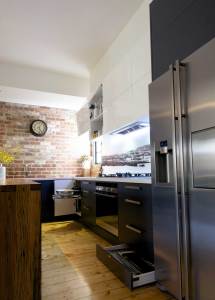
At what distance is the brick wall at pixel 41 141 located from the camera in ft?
15.2

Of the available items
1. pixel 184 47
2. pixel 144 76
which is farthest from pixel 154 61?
pixel 184 47

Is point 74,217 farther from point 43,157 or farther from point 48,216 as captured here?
point 43,157

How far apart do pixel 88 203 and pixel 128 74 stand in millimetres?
1970

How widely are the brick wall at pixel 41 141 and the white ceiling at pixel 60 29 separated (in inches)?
Answer: 47.7

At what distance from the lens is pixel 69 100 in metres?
4.62

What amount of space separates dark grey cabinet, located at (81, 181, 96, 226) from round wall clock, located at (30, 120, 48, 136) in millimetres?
1758

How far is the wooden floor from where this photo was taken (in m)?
1.63

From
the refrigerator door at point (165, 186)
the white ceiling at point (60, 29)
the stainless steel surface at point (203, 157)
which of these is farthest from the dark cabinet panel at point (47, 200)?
the stainless steel surface at point (203, 157)

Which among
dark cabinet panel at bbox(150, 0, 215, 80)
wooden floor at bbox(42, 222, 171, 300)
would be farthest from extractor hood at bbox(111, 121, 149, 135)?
wooden floor at bbox(42, 222, 171, 300)

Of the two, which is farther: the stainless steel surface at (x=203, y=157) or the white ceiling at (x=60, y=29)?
the white ceiling at (x=60, y=29)

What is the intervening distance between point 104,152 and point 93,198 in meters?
1.21

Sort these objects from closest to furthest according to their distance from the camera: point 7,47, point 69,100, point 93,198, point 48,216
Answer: point 93,198 < point 7,47 < point 48,216 < point 69,100

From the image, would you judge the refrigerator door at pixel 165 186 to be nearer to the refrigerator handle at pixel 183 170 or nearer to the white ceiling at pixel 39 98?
the refrigerator handle at pixel 183 170

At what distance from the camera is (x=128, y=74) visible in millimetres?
2770
